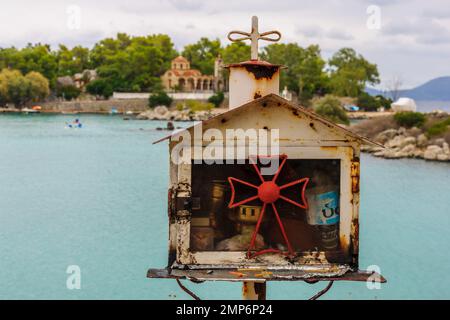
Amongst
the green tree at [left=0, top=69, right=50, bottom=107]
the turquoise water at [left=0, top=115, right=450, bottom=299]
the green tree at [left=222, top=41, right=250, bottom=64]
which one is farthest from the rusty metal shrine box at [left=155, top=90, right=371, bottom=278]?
the green tree at [left=0, top=69, right=50, bottom=107]

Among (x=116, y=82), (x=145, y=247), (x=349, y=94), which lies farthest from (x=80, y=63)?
(x=145, y=247)

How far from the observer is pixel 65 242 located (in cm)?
1260

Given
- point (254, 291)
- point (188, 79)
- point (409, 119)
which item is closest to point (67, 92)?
point (188, 79)

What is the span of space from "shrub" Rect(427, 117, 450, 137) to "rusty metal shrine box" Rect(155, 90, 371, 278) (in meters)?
27.8

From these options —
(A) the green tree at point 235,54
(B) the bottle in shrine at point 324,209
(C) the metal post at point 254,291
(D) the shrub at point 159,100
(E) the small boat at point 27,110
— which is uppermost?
(A) the green tree at point 235,54

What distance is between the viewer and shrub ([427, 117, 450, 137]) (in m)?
28.7

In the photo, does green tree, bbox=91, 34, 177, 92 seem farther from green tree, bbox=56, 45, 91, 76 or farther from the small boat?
the small boat

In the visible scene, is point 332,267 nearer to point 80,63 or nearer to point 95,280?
point 95,280

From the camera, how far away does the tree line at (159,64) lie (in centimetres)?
6406

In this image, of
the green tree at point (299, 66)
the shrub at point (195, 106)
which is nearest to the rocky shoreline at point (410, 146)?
the shrub at point (195, 106)

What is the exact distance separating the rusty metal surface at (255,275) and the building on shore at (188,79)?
65687 millimetres

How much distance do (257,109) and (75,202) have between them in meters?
14.8

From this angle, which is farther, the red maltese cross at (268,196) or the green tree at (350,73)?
the green tree at (350,73)

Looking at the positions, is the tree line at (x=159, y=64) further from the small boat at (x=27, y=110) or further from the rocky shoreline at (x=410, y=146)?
the rocky shoreline at (x=410, y=146)
